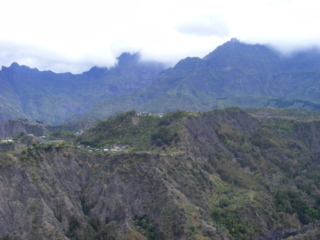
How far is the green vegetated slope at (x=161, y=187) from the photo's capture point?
51844 mm

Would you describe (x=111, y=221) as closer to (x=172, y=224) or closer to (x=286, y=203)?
(x=172, y=224)

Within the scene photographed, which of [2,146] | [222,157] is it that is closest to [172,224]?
[222,157]

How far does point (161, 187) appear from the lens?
6003 centimetres

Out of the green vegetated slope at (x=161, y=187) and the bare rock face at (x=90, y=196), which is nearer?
the bare rock face at (x=90, y=196)

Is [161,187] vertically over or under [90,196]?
over

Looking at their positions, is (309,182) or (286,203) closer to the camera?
(286,203)

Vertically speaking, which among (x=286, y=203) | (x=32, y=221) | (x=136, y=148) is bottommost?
(x=286, y=203)

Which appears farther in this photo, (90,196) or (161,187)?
(161,187)

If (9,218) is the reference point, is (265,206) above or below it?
below

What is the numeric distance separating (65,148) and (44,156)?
615 centimetres

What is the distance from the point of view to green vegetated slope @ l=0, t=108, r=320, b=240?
5184 cm

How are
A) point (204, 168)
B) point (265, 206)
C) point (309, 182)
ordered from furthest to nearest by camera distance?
point (309, 182) < point (204, 168) < point (265, 206)

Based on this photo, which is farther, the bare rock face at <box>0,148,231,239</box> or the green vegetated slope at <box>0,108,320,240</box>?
the green vegetated slope at <box>0,108,320,240</box>

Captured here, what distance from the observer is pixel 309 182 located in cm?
8044
